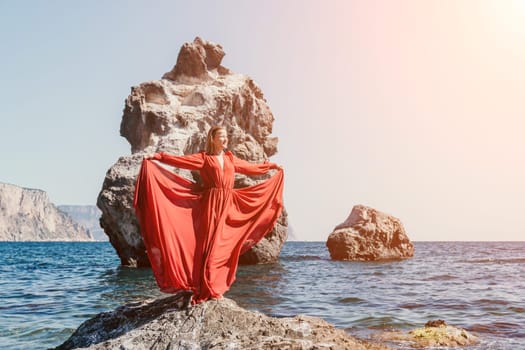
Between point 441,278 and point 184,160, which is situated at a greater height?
point 184,160

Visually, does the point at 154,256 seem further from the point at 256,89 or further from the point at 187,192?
the point at 256,89

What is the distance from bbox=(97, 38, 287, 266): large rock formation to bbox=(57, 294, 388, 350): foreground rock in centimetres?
1663

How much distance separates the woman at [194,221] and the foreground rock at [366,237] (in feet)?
87.1

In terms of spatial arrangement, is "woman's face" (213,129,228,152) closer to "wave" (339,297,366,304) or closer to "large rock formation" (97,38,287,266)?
"wave" (339,297,366,304)

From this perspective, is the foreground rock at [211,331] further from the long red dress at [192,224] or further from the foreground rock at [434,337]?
the foreground rock at [434,337]

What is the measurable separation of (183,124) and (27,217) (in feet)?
601

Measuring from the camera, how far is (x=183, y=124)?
24578 millimetres

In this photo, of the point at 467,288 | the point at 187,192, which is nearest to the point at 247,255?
the point at 467,288

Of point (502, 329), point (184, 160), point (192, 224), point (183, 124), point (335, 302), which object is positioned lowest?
point (335, 302)

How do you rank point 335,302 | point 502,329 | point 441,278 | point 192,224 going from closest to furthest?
point 192,224 < point 502,329 < point 335,302 < point 441,278

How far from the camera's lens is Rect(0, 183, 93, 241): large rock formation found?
17595 centimetres

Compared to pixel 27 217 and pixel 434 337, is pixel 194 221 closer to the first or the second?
pixel 434 337


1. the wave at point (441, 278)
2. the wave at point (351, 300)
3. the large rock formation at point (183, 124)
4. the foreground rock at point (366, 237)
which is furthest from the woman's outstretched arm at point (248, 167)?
the foreground rock at point (366, 237)

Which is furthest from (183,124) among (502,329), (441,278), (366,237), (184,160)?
(184,160)
